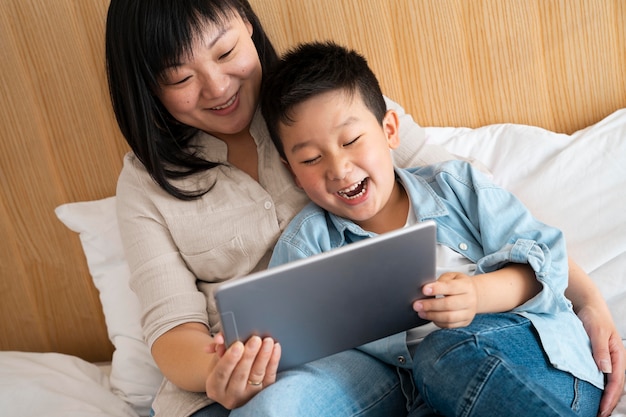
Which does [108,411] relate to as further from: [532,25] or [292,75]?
[532,25]

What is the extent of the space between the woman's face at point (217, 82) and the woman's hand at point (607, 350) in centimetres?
70

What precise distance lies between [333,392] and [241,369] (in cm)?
17

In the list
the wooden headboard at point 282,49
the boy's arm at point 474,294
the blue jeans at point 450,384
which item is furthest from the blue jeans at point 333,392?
the wooden headboard at point 282,49

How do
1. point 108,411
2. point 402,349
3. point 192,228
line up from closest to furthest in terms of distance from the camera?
point 402,349 → point 192,228 → point 108,411

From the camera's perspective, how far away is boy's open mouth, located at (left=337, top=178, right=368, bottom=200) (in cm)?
114

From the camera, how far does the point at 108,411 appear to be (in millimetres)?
1379

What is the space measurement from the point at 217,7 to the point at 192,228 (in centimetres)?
40

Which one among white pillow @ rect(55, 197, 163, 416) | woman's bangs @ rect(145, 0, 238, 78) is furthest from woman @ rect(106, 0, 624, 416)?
white pillow @ rect(55, 197, 163, 416)

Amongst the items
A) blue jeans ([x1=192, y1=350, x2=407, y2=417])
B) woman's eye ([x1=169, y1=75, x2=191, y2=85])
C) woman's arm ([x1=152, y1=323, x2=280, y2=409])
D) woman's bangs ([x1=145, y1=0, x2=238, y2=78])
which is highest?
woman's bangs ([x1=145, y1=0, x2=238, y2=78])

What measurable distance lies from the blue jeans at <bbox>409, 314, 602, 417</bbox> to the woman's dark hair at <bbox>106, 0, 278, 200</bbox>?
56cm

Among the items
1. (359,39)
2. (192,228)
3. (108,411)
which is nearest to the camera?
(192,228)

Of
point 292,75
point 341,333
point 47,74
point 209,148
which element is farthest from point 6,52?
point 341,333

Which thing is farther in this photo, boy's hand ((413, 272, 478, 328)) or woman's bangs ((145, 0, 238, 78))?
woman's bangs ((145, 0, 238, 78))

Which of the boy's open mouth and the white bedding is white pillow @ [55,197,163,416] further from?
the boy's open mouth
